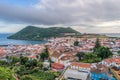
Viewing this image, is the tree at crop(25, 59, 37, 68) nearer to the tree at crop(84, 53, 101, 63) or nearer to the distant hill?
the tree at crop(84, 53, 101, 63)

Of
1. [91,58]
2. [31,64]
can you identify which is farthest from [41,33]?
[31,64]

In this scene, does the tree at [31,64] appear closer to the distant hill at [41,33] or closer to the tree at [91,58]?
the tree at [91,58]

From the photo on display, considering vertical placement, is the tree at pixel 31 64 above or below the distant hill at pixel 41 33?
below

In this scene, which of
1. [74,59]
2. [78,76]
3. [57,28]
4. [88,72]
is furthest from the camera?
[57,28]

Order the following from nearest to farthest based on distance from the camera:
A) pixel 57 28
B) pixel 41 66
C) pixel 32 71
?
pixel 32 71
pixel 41 66
pixel 57 28

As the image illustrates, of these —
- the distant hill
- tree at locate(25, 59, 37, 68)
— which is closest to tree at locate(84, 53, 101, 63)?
tree at locate(25, 59, 37, 68)

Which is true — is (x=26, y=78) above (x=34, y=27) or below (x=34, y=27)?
below

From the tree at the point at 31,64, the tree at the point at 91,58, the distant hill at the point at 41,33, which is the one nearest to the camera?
the tree at the point at 31,64

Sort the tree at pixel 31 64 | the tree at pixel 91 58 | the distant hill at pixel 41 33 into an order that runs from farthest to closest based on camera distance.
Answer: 1. the distant hill at pixel 41 33
2. the tree at pixel 91 58
3. the tree at pixel 31 64

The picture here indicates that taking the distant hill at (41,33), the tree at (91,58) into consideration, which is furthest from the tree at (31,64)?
the distant hill at (41,33)

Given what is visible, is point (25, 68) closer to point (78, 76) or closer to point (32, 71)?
point (32, 71)

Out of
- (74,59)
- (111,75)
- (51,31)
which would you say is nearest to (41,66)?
(74,59)
